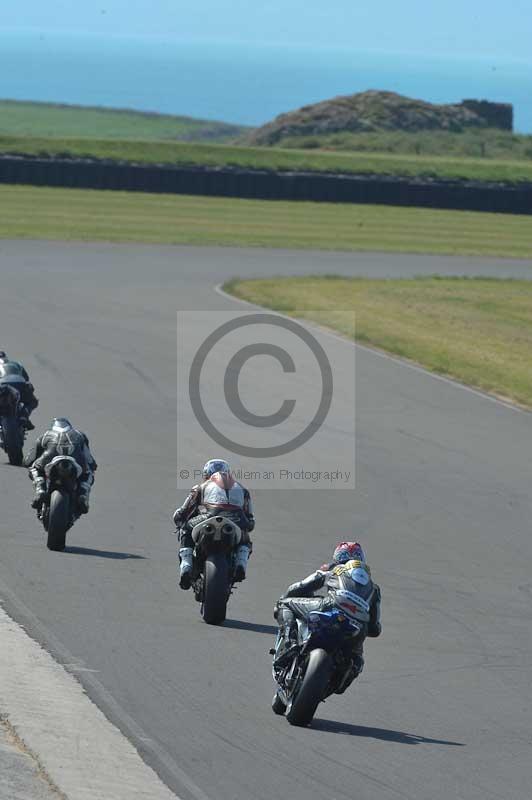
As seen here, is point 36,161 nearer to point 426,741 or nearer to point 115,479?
point 115,479

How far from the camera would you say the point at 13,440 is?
57.3ft

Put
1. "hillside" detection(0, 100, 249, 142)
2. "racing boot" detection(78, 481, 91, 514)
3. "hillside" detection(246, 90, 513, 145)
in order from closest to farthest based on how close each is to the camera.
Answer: "racing boot" detection(78, 481, 91, 514), "hillside" detection(246, 90, 513, 145), "hillside" detection(0, 100, 249, 142)

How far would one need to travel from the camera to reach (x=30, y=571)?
1266 cm

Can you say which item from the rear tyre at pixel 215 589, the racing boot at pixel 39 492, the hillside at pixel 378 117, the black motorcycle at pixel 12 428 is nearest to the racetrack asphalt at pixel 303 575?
the rear tyre at pixel 215 589

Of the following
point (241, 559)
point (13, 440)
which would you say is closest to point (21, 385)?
point (13, 440)

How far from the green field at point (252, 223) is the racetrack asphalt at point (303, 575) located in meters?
22.4

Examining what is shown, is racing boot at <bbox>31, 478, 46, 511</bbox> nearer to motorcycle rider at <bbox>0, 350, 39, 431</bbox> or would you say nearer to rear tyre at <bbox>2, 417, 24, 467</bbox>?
rear tyre at <bbox>2, 417, 24, 467</bbox>

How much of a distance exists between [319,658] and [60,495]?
511 centimetres

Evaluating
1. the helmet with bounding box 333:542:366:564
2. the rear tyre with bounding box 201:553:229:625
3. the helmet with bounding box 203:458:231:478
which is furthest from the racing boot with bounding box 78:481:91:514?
the helmet with bounding box 333:542:366:564

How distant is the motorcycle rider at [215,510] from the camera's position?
461 inches

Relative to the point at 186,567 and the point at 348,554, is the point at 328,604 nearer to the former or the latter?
the point at 348,554

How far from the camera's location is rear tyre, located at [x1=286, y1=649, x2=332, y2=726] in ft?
29.5

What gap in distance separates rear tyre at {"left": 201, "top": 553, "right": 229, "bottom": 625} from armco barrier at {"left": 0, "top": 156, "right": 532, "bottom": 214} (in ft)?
158

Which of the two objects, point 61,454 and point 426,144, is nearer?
point 61,454
